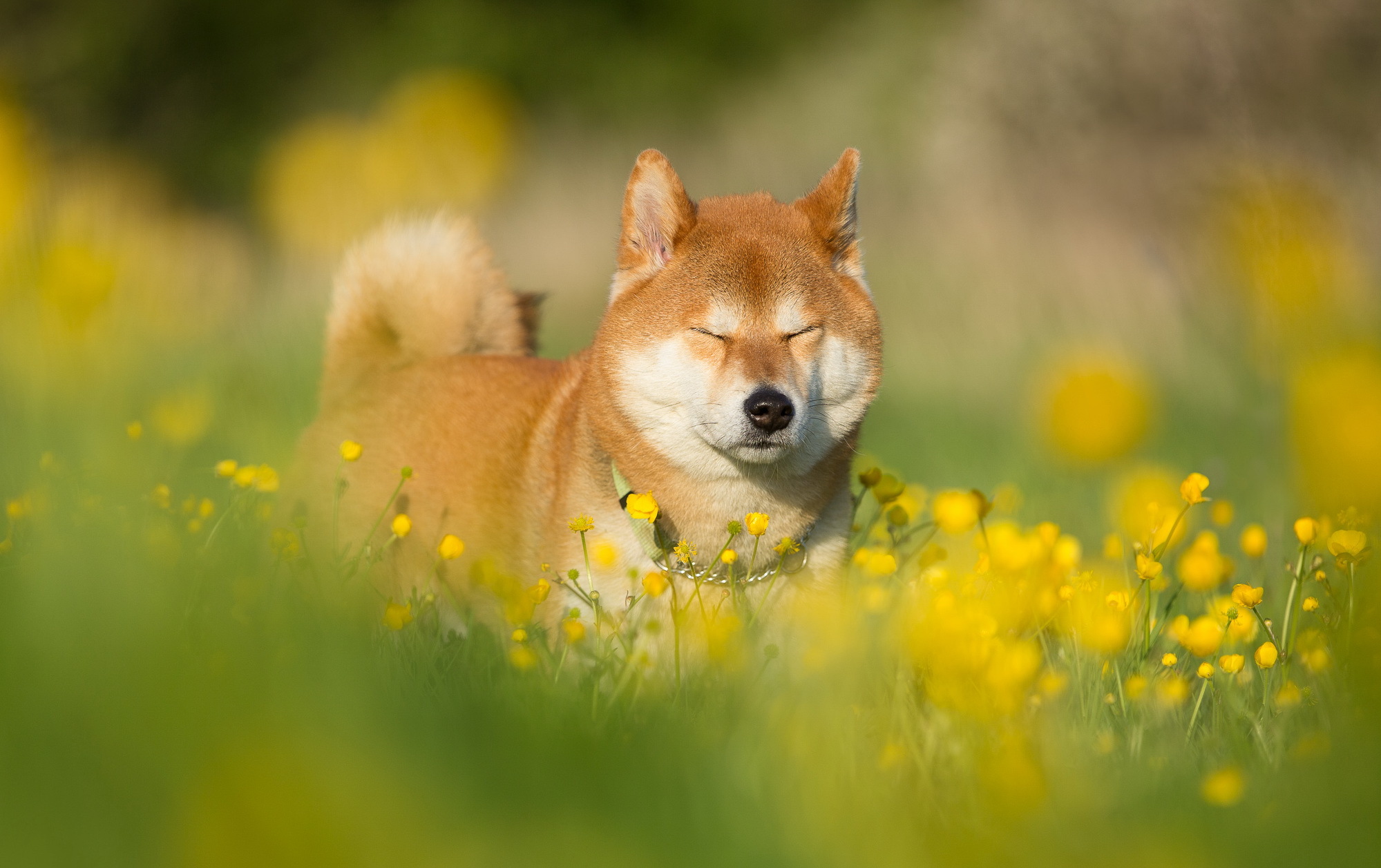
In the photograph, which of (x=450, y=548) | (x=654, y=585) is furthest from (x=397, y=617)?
(x=654, y=585)

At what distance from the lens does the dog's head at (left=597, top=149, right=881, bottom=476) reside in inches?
112

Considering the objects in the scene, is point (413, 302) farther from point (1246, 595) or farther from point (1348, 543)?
point (1348, 543)

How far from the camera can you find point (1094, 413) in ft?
17.5

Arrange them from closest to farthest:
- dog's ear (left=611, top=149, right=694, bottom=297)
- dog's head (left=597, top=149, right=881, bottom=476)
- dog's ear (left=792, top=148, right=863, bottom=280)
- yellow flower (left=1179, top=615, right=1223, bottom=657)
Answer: yellow flower (left=1179, top=615, right=1223, bottom=657) → dog's head (left=597, top=149, right=881, bottom=476) → dog's ear (left=611, top=149, right=694, bottom=297) → dog's ear (left=792, top=148, right=863, bottom=280)

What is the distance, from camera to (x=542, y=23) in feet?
70.0

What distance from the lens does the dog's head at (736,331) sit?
9.33 ft

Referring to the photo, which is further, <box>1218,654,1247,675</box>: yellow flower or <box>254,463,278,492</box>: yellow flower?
<box>254,463,278,492</box>: yellow flower

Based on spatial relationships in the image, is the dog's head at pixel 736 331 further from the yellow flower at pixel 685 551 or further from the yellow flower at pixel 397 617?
the yellow flower at pixel 397 617

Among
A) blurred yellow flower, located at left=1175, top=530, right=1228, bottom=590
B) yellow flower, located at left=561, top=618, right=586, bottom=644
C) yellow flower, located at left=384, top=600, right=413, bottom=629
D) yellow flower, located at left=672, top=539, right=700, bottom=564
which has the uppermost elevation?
blurred yellow flower, located at left=1175, top=530, right=1228, bottom=590

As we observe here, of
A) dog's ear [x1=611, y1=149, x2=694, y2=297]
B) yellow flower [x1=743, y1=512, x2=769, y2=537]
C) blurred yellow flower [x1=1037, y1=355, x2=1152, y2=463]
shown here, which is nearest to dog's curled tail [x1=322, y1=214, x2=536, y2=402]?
dog's ear [x1=611, y1=149, x2=694, y2=297]

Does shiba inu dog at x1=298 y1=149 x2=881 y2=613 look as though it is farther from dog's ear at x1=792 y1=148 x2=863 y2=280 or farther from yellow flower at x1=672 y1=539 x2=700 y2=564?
yellow flower at x1=672 y1=539 x2=700 y2=564

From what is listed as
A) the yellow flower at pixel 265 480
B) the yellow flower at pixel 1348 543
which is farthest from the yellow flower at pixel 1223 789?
the yellow flower at pixel 265 480

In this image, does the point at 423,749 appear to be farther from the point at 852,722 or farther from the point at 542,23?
the point at 542,23

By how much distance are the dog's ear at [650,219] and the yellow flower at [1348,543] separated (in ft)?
5.69
